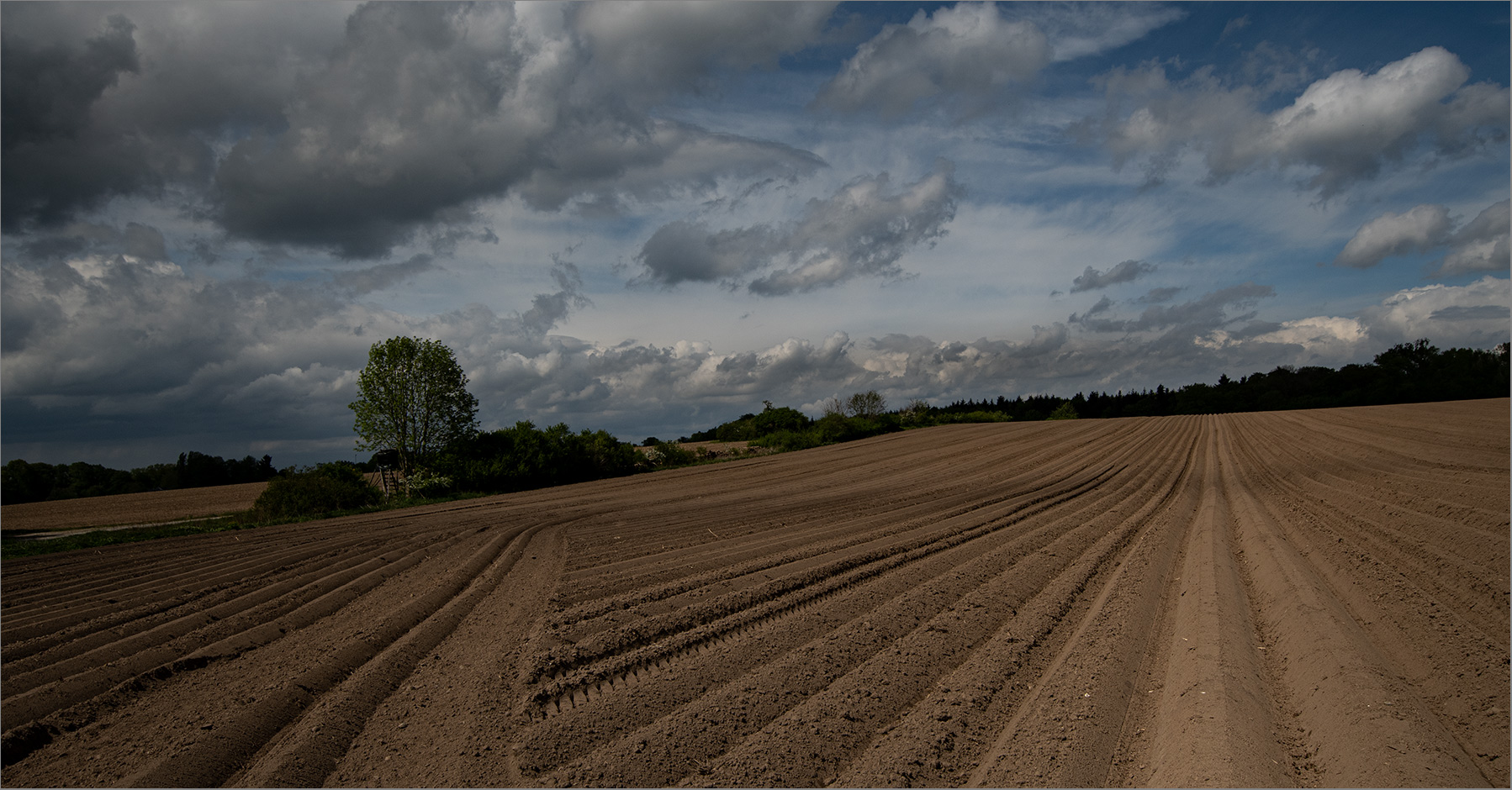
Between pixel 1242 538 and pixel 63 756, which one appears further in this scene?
pixel 1242 538

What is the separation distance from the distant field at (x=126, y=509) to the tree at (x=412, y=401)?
5.41 m

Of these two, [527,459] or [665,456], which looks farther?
[665,456]

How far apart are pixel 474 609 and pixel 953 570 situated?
5.80m

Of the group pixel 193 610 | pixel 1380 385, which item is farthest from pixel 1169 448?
pixel 1380 385

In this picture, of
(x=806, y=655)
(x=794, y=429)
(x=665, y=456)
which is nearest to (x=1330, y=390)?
(x=794, y=429)

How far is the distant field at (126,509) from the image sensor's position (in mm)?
26844

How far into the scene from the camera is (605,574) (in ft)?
29.1

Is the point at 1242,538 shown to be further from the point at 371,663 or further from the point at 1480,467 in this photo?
the point at 371,663

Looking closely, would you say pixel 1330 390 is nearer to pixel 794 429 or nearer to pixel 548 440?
pixel 794 429

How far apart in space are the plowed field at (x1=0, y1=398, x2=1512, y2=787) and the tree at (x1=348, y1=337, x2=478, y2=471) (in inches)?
535

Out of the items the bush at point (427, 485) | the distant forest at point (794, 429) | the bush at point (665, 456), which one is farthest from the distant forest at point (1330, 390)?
the bush at point (427, 485)

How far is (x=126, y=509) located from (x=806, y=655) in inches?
1598

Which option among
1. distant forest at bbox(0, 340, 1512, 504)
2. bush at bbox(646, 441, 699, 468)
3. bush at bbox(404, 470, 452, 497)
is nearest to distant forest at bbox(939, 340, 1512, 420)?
distant forest at bbox(0, 340, 1512, 504)

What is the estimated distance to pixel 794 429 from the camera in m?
50.2
